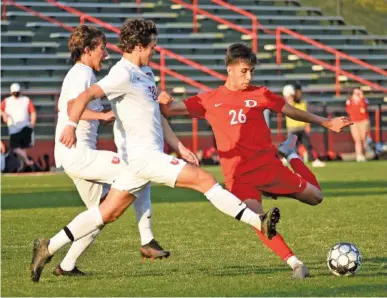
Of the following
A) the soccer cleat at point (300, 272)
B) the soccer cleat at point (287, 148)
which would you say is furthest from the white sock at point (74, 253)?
the soccer cleat at point (287, 148)

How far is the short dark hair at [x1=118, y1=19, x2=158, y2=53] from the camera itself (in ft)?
28.3

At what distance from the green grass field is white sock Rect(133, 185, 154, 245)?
0.24 meters

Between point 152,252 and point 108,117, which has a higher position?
point 108,117

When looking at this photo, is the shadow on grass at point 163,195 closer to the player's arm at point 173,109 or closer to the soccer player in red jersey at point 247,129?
the player's arm at point 173,109

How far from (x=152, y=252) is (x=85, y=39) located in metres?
1.72

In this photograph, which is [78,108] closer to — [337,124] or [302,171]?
[337,124]

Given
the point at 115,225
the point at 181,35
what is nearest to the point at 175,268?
the point at 115,225

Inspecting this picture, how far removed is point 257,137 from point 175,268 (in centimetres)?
122

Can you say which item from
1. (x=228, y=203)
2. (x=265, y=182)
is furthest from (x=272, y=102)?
(x=228, y=203)

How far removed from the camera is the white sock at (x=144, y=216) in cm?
949

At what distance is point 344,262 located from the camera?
857cm

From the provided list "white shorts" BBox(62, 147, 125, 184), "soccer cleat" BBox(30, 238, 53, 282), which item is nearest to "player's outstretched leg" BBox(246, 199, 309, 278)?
"white shorts" BBox(62, 147, 125, 184)

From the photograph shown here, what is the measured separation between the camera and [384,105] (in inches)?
1395

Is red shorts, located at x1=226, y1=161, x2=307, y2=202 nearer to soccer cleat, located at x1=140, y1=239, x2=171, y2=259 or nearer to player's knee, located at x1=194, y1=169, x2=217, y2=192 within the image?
player's knee, located at x1=194, y1=169, x2=217, y2=192
